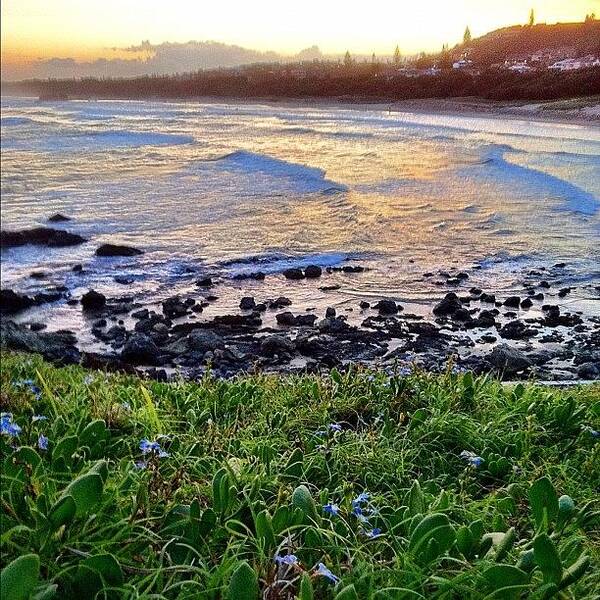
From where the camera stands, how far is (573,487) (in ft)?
10.2

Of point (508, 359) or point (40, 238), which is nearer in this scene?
point (508, 359)

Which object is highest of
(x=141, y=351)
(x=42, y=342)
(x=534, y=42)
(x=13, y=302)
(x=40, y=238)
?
(x=534, y=42)

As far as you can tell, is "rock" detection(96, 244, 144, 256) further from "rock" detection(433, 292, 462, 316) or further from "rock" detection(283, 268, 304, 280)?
"rock" detection(433, 292, 462, 316)

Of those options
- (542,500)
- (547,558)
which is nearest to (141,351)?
(542,500)

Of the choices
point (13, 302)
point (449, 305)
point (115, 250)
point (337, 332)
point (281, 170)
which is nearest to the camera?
point (449, 305)

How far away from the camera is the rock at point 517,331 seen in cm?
405

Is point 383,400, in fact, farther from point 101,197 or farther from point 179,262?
point 101,197

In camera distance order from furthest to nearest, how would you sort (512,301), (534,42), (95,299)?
(95,299)
(512,301)
(534,42)

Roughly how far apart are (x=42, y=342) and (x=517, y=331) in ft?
11.3

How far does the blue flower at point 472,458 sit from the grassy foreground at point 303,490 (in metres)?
0.01

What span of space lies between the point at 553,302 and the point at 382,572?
2.12 m

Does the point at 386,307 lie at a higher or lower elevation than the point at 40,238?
lower

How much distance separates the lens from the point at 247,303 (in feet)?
15.0

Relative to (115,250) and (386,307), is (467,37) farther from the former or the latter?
(115,250)
